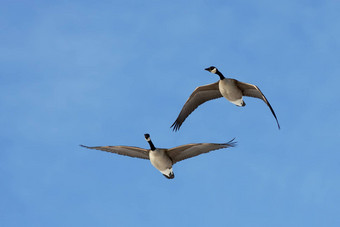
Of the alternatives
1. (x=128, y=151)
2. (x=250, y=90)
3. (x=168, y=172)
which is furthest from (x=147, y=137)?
(x=250, y=90)

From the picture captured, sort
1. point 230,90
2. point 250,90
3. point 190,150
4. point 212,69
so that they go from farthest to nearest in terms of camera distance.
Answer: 1. point 212,69
2. point 250,90
3. point 230,90
4. point 190,150

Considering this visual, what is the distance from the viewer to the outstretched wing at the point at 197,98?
73.9 ft

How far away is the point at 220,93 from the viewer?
22922 millimetres

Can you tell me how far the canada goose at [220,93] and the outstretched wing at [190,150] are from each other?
9.68ft

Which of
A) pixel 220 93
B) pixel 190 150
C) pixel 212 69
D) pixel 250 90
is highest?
pixel 212 69

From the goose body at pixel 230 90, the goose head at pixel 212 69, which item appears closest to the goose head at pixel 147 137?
the goose body at pixel 230 90

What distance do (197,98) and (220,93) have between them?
1.03m

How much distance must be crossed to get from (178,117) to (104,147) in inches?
183

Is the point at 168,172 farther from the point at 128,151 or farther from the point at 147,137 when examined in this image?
the point at 128,151

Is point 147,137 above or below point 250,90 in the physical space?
below

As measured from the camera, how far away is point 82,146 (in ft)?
62.5

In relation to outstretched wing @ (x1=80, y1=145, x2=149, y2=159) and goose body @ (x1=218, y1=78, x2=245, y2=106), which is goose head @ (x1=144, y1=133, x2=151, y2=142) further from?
goose body @ (x1=218, y1=78, x2=245, y2=106)

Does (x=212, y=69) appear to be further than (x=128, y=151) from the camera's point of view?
Yes

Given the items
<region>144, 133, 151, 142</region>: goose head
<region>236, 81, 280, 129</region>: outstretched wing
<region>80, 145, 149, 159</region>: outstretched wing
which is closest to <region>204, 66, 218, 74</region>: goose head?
<region>236, 81, 280, 129</region>: outstretched wing
